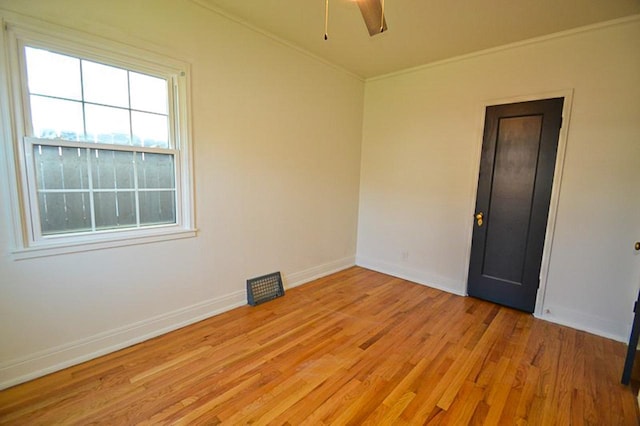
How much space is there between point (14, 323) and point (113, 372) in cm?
66

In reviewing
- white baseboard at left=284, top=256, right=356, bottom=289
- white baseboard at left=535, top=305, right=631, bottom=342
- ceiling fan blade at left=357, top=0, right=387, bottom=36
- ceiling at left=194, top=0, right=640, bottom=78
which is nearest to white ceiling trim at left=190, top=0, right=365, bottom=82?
ceiling at left=194, top=0, right=640, bottom=78

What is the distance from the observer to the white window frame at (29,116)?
170 cm

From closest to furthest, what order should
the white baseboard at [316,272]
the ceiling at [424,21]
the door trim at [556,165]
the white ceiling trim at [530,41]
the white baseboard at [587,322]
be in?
the ceiling at [424,21]
the white ceiling trim at [530,41]
the white baseboard at [587,322]
the door trim at [556,165]
the white baseboard at [316,272]

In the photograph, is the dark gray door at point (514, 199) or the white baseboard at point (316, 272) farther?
the white baseboard at point (316, 272)

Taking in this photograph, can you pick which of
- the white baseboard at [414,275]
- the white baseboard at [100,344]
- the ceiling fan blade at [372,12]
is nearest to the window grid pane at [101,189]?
the white baseboard at [100,344]

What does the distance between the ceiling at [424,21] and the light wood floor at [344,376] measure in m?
2.74

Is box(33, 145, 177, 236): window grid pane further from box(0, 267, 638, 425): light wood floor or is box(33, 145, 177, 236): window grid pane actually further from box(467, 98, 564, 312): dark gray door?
box(467, 98, 564, 312): dark gray door

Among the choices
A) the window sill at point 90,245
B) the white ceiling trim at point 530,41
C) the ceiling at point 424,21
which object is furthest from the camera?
the white ceiling trim at point 530,41

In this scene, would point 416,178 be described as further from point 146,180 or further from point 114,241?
point 114,241

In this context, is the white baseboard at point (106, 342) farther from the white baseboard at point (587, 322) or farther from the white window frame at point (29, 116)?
the white baseboard at point (587, 322)

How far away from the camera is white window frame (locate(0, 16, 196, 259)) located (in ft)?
5.56

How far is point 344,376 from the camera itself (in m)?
2.00

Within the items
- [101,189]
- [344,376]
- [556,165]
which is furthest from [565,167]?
[101,189]

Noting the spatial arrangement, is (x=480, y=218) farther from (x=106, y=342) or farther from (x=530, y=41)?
(x=106, y=342)
